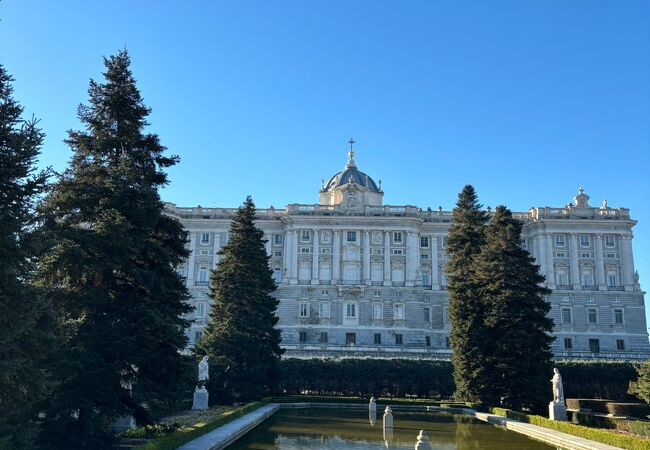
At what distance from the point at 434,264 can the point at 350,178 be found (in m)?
15.0

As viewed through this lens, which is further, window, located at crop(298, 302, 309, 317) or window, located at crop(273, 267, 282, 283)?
window, located at crop(273, 267, 282, 283)

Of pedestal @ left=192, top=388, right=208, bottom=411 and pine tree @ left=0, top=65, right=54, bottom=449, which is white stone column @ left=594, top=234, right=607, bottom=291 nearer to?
pedestal @ left=192, top=388, right=208, bottom=411

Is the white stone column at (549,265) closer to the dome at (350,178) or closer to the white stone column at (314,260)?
the dome at (350,178)

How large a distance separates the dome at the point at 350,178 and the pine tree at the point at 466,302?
38.0 metres

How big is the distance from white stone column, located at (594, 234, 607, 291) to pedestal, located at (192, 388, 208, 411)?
56.9 meters

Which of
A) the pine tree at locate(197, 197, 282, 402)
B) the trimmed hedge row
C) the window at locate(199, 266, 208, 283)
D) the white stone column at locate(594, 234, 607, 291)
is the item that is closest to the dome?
the window at locate(199, 266, 208, 283)

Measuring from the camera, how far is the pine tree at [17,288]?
10.7m

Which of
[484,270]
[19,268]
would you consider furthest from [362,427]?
[19,268]

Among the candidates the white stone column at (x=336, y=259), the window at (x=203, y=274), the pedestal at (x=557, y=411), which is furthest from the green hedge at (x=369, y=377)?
the window at (x=203, y=274)

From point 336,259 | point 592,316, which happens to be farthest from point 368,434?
point 592,316

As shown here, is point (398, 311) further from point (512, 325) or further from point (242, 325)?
point (242, 325)

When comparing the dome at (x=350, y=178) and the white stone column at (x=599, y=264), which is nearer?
the white stone column at (x=599, y=264)

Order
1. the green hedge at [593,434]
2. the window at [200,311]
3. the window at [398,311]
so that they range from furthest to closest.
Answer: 1. the window at [200,311]
2. the window at [398,311]
3. the green hedge at [593,434]

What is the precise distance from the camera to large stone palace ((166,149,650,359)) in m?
68.9
